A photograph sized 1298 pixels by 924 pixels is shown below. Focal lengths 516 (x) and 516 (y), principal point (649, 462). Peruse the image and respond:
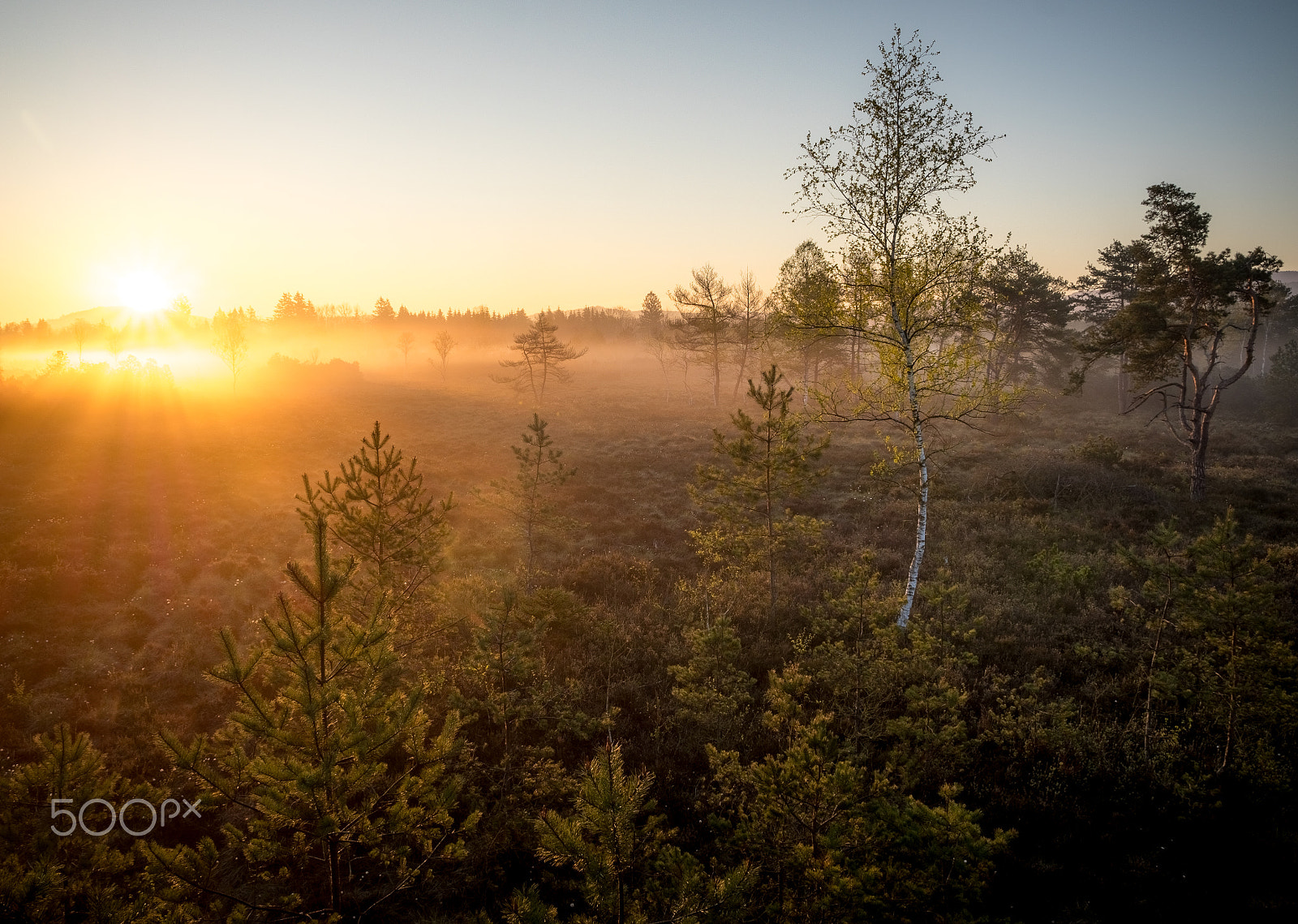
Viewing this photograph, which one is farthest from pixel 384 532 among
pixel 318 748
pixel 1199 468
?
pixel 1199 468

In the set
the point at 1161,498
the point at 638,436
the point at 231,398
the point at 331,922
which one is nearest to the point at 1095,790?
the point at 331,922

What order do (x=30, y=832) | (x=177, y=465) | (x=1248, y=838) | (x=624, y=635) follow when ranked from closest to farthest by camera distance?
(x=30, y=832), (x=1248, y=838), (x=624, y=635), (x=177, y=465)

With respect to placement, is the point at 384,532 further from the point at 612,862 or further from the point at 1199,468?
the point at 1199,468

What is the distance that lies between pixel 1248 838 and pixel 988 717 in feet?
9.30

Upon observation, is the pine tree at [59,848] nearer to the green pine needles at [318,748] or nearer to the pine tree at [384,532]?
the green pine needles at [318,748]

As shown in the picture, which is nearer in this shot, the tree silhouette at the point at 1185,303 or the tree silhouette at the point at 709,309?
the tree silhouette at the point at 1185,303

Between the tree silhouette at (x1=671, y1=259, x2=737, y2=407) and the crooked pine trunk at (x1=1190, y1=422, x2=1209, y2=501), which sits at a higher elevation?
the tree silhouette at (x1=671, y1=259, x2=737, y2=407)

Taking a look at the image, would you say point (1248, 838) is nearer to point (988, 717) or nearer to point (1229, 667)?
point (1229, 667)

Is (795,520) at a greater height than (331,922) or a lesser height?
greater

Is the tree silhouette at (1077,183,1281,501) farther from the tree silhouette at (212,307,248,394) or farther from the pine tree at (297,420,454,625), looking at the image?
the tree silhouette at (212,307,248,394)

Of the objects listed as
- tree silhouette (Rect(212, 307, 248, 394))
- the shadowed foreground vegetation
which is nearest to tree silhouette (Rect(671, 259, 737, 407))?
the shadowed foreground vegetation

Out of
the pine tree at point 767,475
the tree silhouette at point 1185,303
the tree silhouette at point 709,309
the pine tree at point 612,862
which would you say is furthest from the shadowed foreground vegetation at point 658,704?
the tree silhouette at point 709,309

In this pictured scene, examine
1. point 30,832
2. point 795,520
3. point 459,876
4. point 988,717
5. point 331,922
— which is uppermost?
point 795,520

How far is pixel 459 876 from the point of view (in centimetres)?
634
